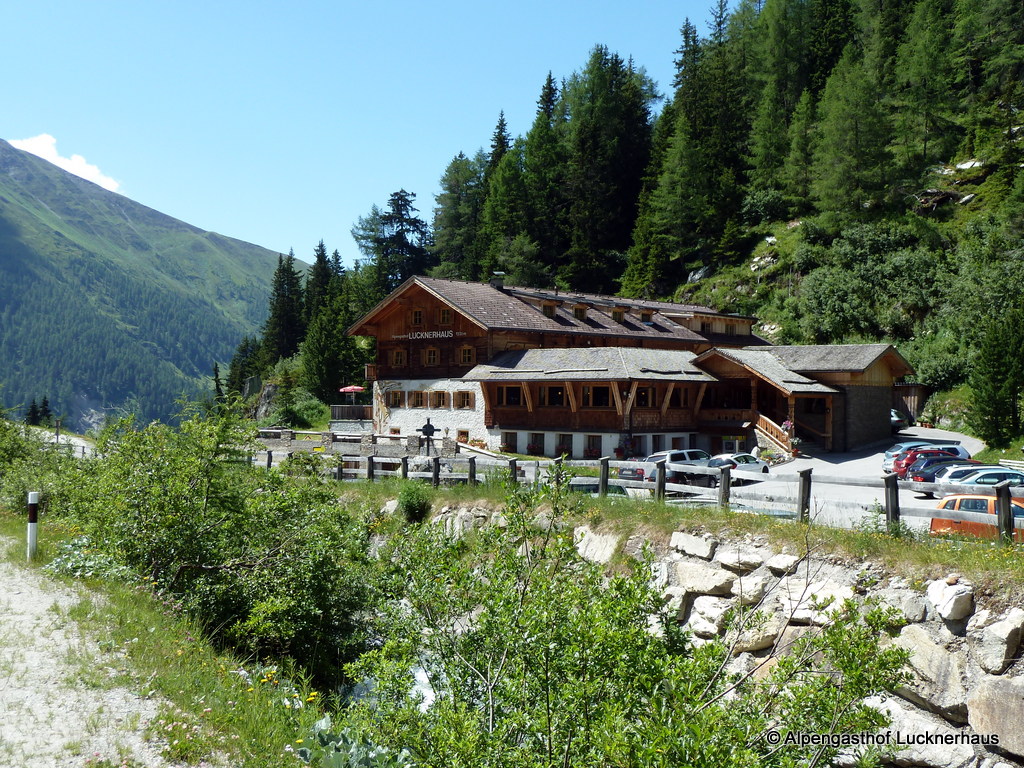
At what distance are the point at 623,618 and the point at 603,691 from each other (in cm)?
61

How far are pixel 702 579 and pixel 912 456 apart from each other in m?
19.8

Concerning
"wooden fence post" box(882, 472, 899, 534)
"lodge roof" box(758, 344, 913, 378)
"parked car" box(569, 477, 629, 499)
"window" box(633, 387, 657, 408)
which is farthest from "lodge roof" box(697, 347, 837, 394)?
"wooden fence post" box(882, 472, 899, 534)

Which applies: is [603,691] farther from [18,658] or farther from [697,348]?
[697,348]

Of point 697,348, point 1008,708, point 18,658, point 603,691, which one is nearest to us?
point 603,691

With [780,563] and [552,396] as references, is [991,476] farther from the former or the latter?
[552,396]

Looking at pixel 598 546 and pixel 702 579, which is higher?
pixel 598 546

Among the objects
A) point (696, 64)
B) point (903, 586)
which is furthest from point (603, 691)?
point (696, 64)

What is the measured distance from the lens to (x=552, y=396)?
118ft

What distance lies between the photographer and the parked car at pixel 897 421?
3934 cm

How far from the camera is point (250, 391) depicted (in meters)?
80.7

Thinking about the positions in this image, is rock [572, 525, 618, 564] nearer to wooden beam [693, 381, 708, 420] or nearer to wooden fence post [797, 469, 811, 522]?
wooden fence post [797, 469, 811, 522]

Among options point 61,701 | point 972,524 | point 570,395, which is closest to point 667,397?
point 570,395

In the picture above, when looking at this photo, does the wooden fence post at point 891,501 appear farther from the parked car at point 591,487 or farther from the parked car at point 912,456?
the parked car at point 912,456

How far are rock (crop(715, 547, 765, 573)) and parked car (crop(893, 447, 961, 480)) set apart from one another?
17.0 meters
